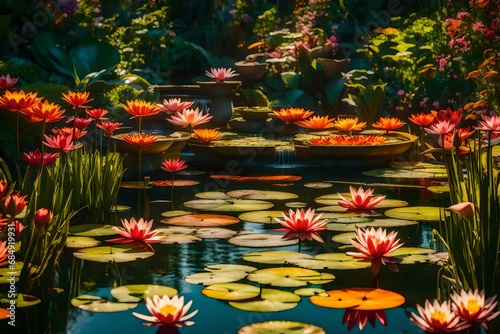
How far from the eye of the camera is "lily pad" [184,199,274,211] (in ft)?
22.7

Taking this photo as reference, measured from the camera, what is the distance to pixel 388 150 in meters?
9.54

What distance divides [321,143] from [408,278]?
190 inches

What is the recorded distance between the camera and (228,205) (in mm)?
7051

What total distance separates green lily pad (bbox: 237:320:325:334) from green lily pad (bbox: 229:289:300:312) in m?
0.19

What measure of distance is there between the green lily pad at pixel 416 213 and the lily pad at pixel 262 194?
1040 millimetres

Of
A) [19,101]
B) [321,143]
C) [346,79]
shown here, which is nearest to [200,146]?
[321,143]

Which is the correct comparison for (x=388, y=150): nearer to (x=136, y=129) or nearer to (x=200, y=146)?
(x=200, y=146)

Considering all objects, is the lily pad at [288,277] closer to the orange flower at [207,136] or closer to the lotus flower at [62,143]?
the lotus flower at [62,143]

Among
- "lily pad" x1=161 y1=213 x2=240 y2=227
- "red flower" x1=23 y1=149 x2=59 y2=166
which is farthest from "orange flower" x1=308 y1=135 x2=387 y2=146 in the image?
"red flower" x1=23 y1=149 x2=59 y2=166

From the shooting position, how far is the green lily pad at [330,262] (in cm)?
507

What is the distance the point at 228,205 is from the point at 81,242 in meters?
1.63

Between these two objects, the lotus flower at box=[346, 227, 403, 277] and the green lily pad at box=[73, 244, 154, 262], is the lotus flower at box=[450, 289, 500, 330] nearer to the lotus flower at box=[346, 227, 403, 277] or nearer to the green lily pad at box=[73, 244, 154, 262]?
the lotus flower at box=[346, 227, 403, 277]

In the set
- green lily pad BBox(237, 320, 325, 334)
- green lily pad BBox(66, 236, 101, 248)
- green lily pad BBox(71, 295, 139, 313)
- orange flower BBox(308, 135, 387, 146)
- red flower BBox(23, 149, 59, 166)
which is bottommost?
green lily pad BBox(237, 320, 325, 334)

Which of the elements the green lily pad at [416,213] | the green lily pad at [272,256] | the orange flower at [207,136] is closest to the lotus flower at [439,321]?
the green lily pad at [272,256]
